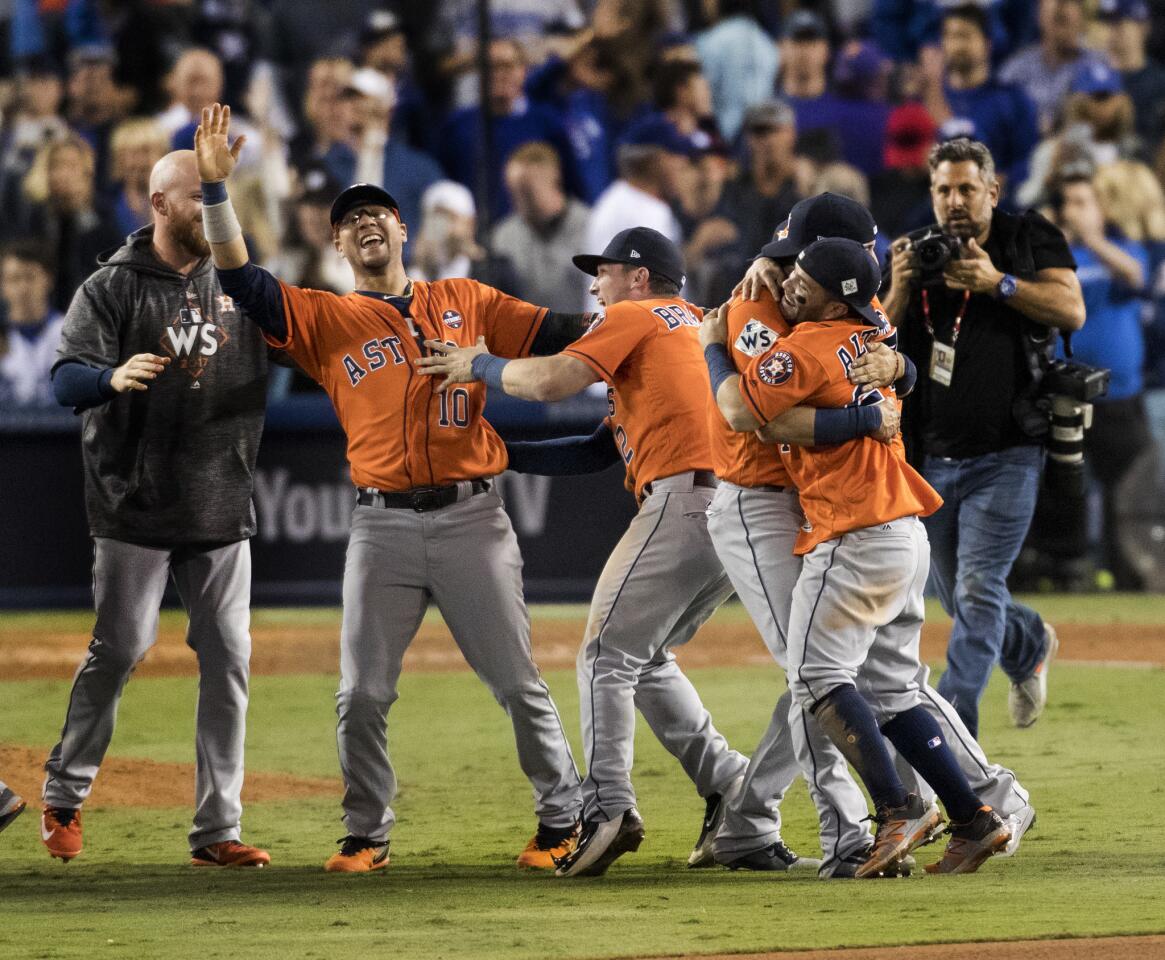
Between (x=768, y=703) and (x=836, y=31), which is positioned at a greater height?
(x=836, y=31)

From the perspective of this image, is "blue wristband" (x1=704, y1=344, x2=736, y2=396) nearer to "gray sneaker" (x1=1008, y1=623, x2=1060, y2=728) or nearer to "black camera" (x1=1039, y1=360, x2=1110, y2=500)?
"black camera" (x1=1039, y1=360, x2=1110, y2=500)

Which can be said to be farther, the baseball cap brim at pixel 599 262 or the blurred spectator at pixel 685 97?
the blurred spectator at pixel 685 97

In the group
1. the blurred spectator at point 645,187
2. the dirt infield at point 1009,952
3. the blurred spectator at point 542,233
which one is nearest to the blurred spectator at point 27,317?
the blurred spectator at point 542,233

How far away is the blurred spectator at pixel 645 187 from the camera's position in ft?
45.6

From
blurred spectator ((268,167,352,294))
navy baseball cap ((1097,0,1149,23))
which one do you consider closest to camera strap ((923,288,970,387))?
blurred spectator ((268,167,352,294))

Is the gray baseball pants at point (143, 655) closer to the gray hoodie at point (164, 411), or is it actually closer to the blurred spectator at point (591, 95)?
the gray hoodie at point (164, 411)

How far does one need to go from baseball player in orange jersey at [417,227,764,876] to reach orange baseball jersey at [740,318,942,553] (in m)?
0.50

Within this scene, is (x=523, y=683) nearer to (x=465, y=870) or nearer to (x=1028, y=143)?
(x=465, y=870)

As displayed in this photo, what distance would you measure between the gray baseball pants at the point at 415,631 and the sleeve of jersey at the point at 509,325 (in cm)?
62

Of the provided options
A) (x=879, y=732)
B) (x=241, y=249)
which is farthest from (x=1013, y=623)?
(x=241, y=249)

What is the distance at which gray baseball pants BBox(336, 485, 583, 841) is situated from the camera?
5812 millimetres

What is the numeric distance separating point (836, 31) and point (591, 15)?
2.07m

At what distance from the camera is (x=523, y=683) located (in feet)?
19.2

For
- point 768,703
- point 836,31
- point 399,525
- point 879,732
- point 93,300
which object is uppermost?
point 836,31
